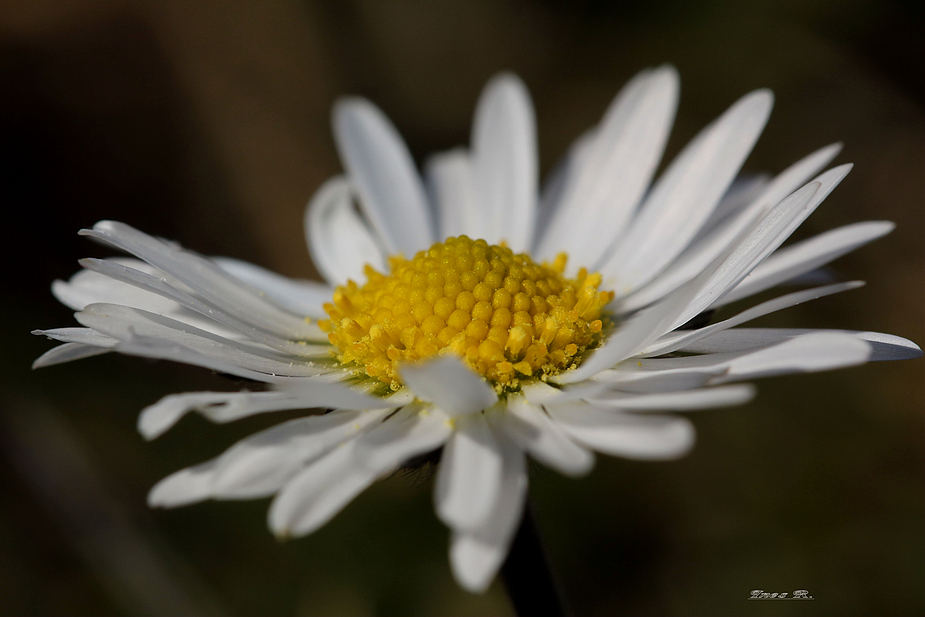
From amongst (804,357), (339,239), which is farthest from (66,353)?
(804,357)

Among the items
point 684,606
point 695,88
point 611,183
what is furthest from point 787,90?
point 684,606

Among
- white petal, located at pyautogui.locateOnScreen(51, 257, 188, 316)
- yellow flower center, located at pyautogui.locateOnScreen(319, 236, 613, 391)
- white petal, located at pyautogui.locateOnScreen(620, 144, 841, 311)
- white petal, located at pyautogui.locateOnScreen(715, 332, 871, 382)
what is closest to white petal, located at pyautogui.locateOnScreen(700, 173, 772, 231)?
white petal, located at pyautogui.locateOnScreen(620, 144, 841, 311)

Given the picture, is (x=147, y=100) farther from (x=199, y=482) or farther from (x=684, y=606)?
(x=684, y=606)

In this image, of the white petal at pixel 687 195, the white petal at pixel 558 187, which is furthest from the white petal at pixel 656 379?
the white petal at pixel 558 187

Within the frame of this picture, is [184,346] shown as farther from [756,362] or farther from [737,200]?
[737,200]

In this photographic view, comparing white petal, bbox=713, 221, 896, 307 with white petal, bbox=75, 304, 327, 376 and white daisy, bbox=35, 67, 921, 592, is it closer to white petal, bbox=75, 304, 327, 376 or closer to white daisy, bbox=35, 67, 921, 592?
white daisy, bbox=35, 67, 921, 592
